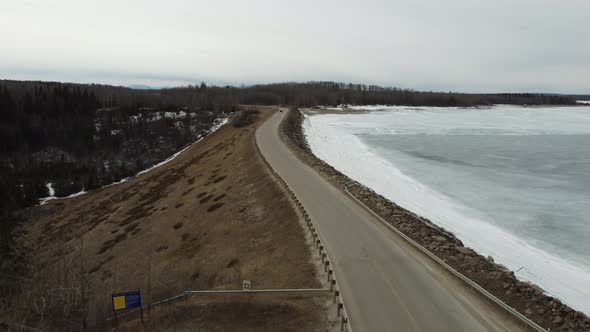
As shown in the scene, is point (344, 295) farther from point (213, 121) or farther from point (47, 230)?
point (213, 121)

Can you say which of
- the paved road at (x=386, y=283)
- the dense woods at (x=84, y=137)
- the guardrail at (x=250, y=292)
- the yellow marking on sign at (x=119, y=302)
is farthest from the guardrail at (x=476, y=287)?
the dense woods at (x=84, y=137)

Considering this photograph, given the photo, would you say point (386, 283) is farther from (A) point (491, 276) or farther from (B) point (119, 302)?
(B) point (119, 302)

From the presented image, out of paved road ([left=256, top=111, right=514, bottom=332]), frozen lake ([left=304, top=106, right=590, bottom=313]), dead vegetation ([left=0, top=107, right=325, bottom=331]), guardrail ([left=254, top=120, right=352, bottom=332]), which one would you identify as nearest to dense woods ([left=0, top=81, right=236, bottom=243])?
dead vegetation ([left=0, top=107, right=325, bottom=331])


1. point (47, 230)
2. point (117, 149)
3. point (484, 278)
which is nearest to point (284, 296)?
point (484, 278)

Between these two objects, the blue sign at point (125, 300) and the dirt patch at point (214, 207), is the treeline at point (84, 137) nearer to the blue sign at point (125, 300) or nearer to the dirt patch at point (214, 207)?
the dirt patch at point (214, 207)

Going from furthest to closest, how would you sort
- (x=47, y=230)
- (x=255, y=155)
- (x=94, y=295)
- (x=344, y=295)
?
1. (x=47, y=230)
2. (x=255, y=155)
3. (x=94, y=295)
4. (x=344, y=295)

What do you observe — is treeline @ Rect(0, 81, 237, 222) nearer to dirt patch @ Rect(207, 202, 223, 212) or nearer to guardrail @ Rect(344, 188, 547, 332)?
dirt patch @ Rect(207, 202, 223, 212)
